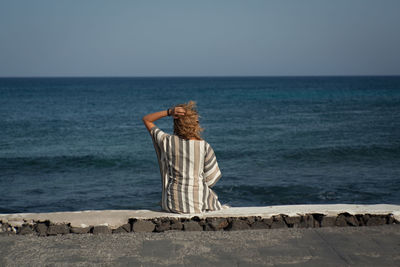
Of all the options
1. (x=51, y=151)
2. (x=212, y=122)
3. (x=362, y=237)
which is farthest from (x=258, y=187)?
(x=212, y=122)

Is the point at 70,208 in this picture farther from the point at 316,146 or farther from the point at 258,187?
the point at 316,146

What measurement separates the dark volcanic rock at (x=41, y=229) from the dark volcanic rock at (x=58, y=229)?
0.16 ft

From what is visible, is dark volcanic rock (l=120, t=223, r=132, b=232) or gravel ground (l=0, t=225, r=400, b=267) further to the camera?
dark volcanic rock (l=120, t=223, r=132, b=232)

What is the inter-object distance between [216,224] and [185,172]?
0.64 m

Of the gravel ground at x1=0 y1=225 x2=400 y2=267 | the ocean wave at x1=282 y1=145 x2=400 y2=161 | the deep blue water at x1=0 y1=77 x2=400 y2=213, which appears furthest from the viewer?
the ocean wave at x1=282 y1=145 x2=400 y2=161

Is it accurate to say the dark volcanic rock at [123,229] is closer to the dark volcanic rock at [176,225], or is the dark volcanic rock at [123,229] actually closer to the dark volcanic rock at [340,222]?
the dark volcanic rock at [176,225]

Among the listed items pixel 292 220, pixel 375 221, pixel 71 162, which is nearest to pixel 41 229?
pixel 292 220

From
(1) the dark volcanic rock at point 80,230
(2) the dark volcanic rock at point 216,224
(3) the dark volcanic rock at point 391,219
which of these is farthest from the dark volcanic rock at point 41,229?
(3) the dark volcanic rock at point 391,219

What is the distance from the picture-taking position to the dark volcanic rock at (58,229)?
459cm

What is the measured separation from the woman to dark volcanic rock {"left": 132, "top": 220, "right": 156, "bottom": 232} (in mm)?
337

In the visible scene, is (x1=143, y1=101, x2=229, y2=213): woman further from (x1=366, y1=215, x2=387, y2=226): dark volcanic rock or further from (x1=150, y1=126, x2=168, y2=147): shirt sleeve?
(x1=366, y1=215, x2=387, y2=226): dark volcanic rock

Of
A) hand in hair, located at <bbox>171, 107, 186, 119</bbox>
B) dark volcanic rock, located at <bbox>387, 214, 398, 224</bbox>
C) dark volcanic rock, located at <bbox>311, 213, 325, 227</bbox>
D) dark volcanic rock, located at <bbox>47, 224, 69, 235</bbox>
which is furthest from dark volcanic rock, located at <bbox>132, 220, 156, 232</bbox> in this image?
dark volcanic rock, located at <bbox>387, 214, 398, 224</bbox>

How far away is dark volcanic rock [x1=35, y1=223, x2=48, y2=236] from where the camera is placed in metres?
4.60

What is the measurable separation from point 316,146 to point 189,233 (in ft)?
46.2
